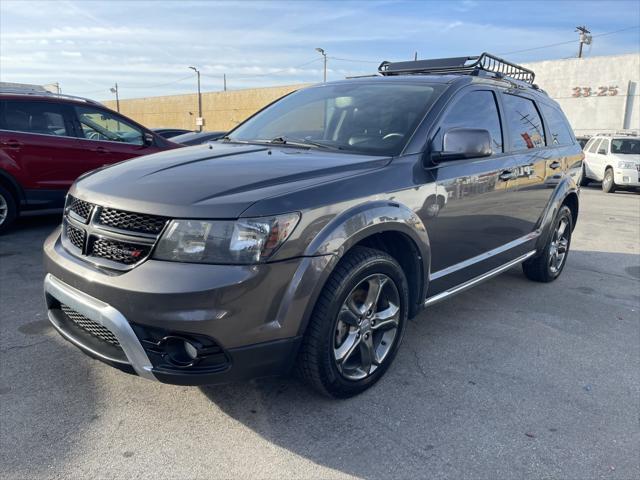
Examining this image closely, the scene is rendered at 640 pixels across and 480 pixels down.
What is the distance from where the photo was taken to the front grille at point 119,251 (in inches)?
90.0

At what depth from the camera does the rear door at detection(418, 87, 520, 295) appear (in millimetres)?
3238

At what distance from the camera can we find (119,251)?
7.71 feet

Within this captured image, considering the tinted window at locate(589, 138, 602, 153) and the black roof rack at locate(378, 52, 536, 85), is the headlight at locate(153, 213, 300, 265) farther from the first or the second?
the tinted window at locate(589, 138, 602, 153)

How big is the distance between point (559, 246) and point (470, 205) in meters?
2.39

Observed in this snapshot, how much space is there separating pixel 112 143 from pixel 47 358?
458cm

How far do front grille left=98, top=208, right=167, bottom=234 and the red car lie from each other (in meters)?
4.69

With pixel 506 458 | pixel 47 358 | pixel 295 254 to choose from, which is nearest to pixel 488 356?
pixel 506 458

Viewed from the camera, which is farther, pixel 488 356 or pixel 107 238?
pixel 488 356

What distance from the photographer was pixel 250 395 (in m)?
2.83

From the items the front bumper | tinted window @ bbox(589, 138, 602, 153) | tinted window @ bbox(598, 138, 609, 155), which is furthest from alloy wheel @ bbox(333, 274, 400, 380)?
tinted window @ bbox(589, 138, 602, 153)

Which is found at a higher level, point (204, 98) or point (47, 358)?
point (204, 98)

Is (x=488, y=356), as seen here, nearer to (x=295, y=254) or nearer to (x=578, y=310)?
(x=578, y=310)

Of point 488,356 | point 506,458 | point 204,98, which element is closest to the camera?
point 506,458

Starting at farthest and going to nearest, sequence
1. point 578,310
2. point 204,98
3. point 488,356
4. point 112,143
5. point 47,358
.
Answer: point 204,98 < point 112,143 < point 578,310 < point 488,356 < point 47,358
